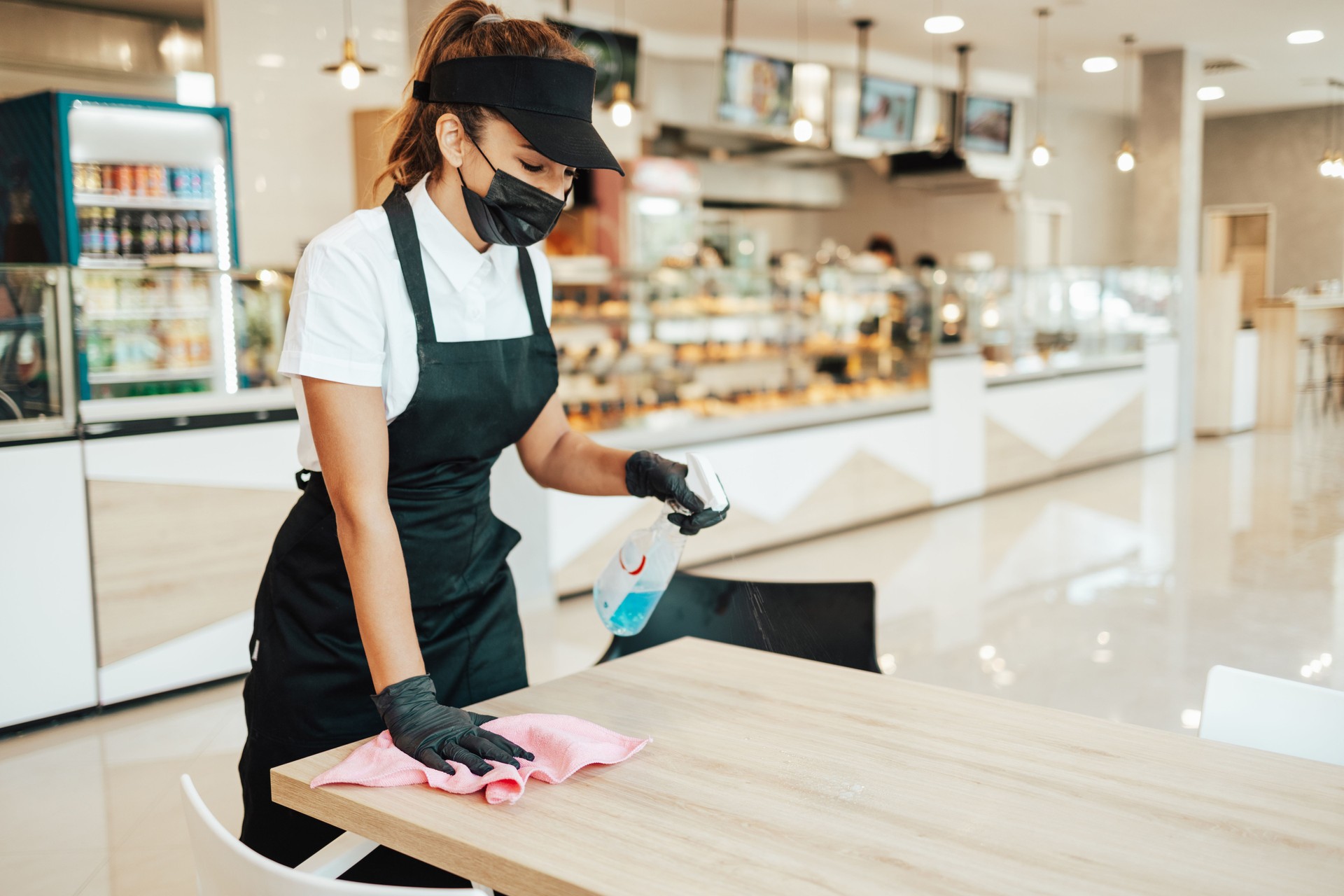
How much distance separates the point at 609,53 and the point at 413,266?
212 inches

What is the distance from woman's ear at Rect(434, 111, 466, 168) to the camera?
4.79 feet

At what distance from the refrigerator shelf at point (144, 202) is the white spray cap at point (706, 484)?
3.76 metres

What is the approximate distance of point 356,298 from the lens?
1.40 m

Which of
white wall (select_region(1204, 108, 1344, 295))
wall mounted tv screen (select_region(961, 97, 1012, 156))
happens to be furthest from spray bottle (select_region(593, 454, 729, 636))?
white wall (select_region(1204, 108, 1344, 295))

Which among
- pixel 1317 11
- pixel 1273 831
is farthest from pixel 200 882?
pixel 1317 11

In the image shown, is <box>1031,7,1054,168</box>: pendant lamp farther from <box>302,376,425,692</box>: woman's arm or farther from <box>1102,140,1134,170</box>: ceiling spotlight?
<box>302,376,425,692</box>: woman's arm

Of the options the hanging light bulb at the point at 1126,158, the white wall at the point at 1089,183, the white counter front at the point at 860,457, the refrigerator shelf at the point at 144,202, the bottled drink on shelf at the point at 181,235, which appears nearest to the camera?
the refrigerator shelf at the point at 144,202

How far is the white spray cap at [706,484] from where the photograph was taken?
158cm

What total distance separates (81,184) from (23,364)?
1407 millimetres

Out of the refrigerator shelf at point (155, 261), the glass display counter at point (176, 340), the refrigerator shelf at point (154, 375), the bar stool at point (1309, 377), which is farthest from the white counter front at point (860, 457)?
the bar stool at point (1309, 377)

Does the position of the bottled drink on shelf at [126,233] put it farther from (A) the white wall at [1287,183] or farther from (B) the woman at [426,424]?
(A) the white wall at [1287,183]

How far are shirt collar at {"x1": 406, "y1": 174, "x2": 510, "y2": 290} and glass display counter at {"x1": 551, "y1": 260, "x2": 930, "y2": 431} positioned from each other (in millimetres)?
3564

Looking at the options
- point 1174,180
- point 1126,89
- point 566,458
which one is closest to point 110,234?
point 566,458

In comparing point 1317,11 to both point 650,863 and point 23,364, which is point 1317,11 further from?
point 650,863
